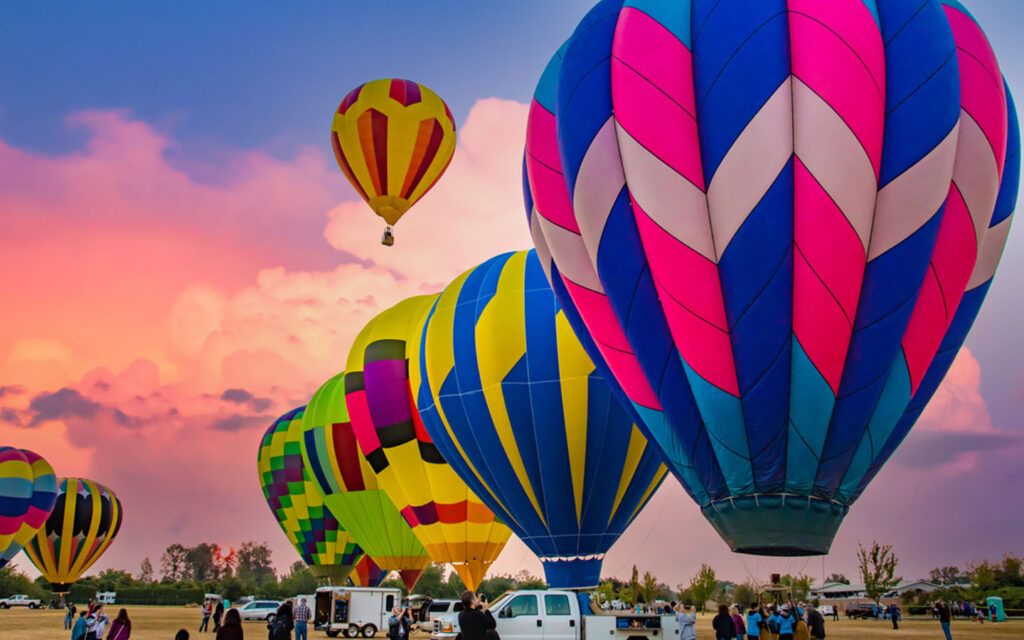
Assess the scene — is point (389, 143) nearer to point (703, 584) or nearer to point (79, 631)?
point (79, 631)

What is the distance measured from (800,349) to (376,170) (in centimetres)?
1399

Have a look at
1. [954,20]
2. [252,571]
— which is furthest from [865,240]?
[252,571]

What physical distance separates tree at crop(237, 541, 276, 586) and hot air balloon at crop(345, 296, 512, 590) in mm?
79255

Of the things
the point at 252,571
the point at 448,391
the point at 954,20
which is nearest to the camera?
the point at 954,20

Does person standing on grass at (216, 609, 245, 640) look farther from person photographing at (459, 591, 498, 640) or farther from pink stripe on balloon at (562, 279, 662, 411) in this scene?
pink stripe on balloon at (562, 279, 662, 411)

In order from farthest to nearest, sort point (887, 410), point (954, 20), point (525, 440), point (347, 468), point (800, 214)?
1. point (347, 468)
2. point (525, 440)
3. point (954, 20)
4. point (887, 410)
5. point (800, 214)

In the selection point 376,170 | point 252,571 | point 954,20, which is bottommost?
point 252,571

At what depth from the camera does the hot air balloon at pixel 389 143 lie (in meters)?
20.5

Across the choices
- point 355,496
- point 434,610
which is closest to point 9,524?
point 355,496

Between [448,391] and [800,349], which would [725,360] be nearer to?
[800,349]

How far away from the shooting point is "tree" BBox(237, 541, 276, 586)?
94.7 m

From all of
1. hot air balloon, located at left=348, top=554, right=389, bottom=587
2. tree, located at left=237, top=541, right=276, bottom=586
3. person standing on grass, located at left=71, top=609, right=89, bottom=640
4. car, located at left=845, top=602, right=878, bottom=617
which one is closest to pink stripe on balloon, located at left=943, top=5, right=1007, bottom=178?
person standing on grass, located at left=71, top=609, right=89, bottom=640

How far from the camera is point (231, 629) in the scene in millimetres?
6383

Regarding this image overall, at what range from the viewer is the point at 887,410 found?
9.07 metres
